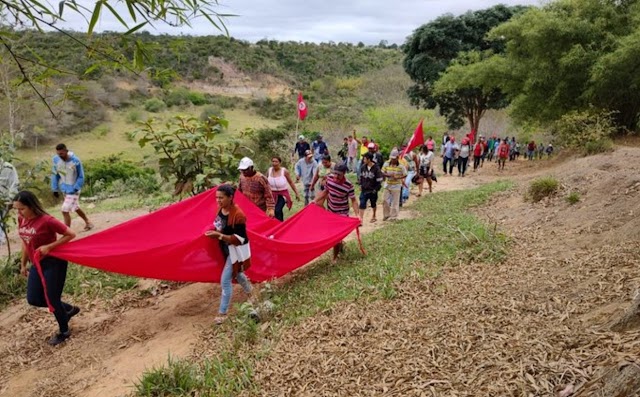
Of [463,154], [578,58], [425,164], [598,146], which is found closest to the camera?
[425,164]

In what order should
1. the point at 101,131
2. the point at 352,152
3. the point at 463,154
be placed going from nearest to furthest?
the point at 463,154 → the point at 352,152 → the point at 101,131

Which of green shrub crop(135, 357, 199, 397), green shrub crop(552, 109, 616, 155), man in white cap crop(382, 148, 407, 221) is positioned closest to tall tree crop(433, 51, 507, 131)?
green shrub crop(552, 109, 616, 155)

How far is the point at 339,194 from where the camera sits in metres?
6.67

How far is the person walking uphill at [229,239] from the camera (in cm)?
460

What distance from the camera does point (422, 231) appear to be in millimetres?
7086

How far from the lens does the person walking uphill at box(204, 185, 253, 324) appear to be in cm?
460

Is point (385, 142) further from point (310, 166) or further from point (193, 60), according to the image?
point (193, 60)

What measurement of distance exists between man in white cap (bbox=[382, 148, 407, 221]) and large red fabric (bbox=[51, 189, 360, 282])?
8.69 feet

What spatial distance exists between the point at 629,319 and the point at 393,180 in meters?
5.75

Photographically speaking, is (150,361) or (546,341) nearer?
(546,341)

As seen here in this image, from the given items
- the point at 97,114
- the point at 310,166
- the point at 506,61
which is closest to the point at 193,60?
the point at 97,114

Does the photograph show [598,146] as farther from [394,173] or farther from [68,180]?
[68,180]

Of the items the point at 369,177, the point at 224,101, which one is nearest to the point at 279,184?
the point at 369,177

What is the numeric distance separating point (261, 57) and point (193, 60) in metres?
9.25
